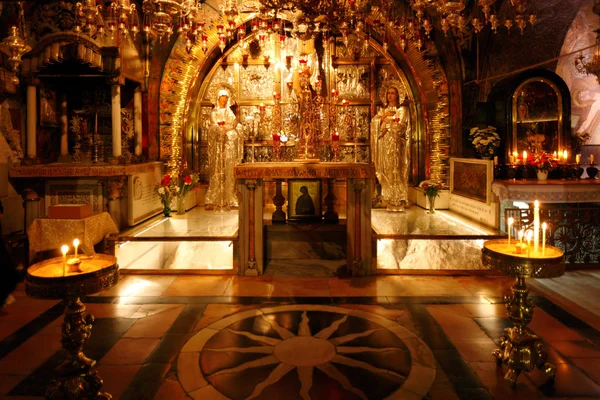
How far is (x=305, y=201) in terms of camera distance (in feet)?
26.3

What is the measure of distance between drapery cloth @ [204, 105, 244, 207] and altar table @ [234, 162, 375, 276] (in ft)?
13.3

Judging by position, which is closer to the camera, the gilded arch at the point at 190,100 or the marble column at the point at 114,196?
the marble column at the point at 114,196

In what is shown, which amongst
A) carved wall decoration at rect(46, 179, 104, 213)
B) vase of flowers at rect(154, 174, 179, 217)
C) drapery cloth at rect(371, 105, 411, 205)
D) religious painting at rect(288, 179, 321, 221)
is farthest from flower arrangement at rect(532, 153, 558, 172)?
carved wall decoration at rect(46, 179, 104, 213)

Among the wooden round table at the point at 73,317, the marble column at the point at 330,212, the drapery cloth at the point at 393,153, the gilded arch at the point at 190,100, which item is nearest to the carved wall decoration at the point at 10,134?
the gilded arch at the point at 190,100

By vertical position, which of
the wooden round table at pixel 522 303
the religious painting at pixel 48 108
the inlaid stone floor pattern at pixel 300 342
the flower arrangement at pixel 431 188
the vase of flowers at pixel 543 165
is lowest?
the inlaid stone floor pattern at pixel 300 342

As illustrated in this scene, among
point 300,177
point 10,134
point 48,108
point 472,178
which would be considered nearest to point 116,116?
point 48,108

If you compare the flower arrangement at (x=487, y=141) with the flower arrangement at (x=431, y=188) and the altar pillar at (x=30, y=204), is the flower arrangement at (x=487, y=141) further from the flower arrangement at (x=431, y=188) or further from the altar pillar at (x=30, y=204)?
the altar pillar at (x=30, y=204)

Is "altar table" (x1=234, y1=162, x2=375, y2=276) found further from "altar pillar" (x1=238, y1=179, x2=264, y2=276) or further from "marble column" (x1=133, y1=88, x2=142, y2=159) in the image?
"marble column" (x1=133, y1=88, x2=142, y2=159)

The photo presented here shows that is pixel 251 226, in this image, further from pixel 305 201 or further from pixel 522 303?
pixel 522 303

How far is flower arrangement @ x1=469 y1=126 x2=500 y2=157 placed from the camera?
10234 millimetres

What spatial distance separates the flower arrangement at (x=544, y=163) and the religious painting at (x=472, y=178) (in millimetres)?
1214

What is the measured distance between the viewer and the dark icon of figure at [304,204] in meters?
8.01

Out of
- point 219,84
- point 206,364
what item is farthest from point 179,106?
point 206,364

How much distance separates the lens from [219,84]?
Answer: 11727mm
